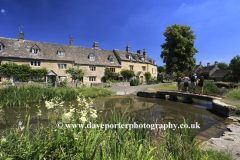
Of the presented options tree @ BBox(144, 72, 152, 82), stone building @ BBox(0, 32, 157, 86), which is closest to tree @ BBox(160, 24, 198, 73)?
tree @ BBox(144, 72, 152, 82)

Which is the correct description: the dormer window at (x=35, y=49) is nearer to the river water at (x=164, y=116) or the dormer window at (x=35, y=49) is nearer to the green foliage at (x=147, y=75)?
the river water at (x=164, y=116)

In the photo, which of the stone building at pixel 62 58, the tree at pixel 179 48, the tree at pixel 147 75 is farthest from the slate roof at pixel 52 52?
the tree at pixel 179 48

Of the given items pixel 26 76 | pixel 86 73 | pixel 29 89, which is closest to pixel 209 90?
pixel 29 89

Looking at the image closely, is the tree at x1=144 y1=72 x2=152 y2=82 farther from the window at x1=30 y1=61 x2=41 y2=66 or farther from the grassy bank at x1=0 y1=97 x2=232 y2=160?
the grassy bank at x1=0 y1=97 x2=232 y2=160

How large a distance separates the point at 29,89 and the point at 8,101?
1.93m

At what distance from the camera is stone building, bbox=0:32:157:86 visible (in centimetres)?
2446

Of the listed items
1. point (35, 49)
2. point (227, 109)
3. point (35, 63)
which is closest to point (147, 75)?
point (35, 63)

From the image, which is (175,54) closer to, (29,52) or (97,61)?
(97,61)

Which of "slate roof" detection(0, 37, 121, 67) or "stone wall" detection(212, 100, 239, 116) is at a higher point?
"slate roof" detection(0, 37, 121, 67)

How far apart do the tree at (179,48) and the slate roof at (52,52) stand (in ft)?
48.9

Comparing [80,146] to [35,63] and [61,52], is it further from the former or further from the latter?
[61,52]

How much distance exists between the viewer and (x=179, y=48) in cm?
3180

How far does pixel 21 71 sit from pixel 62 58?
8324mm

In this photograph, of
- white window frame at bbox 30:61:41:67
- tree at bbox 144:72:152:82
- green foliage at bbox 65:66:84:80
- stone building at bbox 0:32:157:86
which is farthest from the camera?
tree at bbox 144:72:152:82
